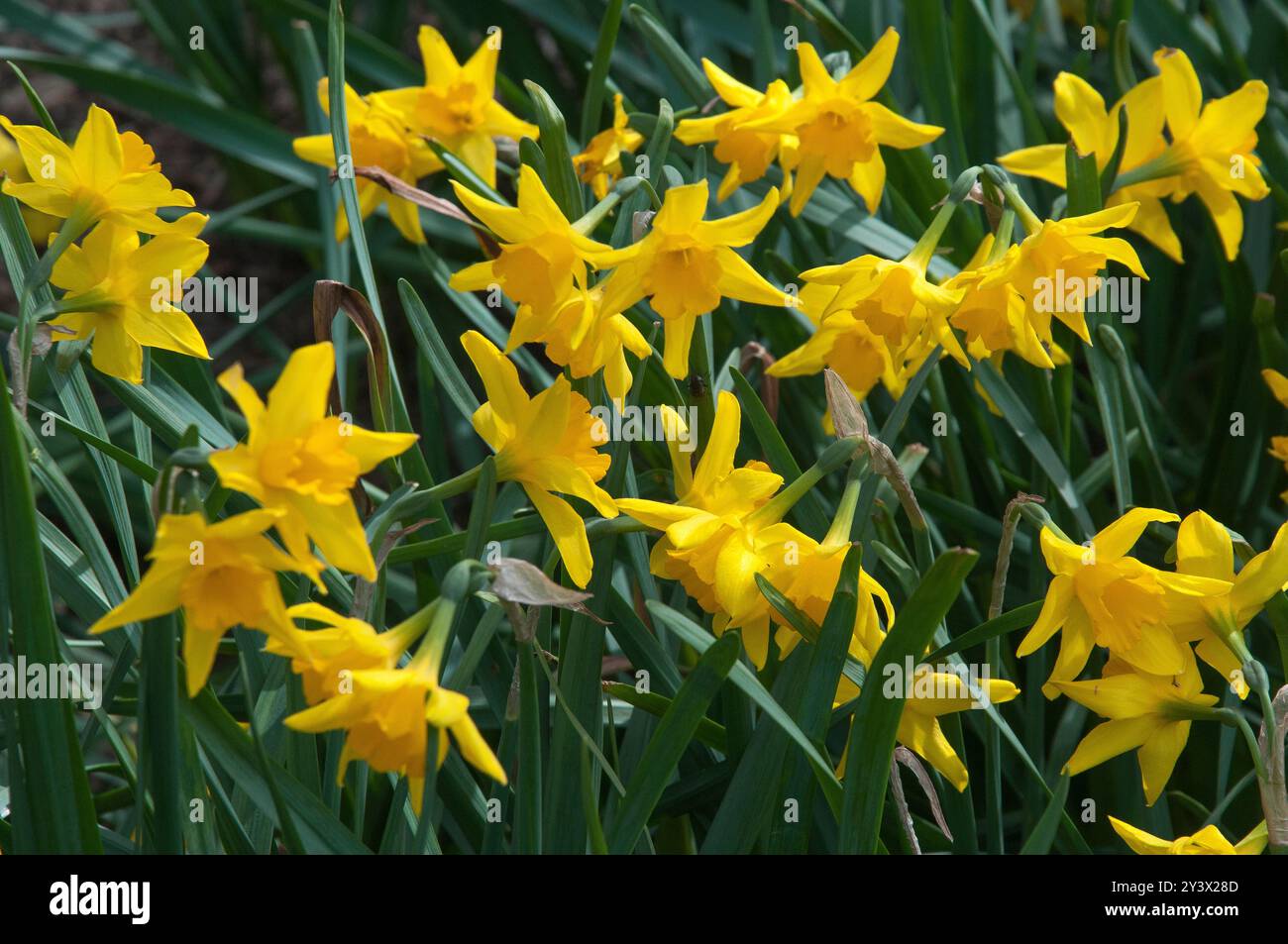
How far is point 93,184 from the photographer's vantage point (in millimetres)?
1060

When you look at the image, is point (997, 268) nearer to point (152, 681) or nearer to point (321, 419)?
point (321, 419)

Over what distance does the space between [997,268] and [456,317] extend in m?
1.55

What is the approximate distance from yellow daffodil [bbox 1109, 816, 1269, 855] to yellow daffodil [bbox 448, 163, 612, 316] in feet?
2.17

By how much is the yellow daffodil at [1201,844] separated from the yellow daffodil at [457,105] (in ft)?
3.45

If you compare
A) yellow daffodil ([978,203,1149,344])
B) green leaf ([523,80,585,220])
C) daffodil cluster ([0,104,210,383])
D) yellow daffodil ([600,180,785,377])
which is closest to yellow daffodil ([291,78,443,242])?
green leaf ([523,80,585,220])

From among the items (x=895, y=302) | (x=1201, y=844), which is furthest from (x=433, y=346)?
(x=1201, y=844)

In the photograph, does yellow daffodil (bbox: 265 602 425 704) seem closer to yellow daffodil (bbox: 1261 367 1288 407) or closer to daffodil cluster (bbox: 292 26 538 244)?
daffodil cluster (bbox: 292 26 538 244)

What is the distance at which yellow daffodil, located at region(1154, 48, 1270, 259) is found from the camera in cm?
149

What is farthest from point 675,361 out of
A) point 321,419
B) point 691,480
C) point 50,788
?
point 50,788

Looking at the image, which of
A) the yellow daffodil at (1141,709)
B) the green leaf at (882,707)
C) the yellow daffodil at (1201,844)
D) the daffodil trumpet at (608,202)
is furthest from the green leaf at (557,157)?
the yellow daffodil at (1201,844)

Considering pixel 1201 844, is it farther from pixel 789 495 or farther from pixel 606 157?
pixel 606 157

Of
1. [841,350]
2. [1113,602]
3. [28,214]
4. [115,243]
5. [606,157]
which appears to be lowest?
[1113,602]

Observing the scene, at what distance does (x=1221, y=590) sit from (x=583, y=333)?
60 cm

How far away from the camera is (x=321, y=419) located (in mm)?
759
